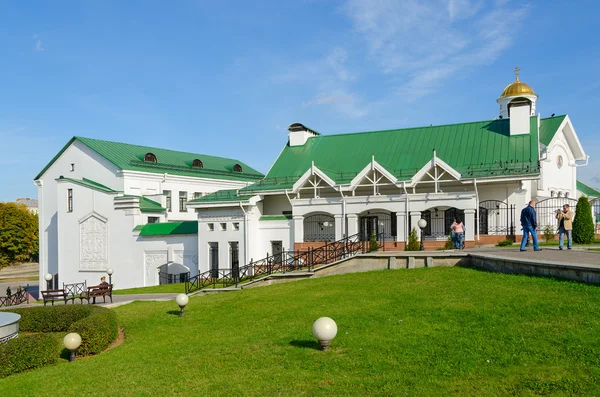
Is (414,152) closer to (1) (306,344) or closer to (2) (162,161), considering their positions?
(2) (162,161)

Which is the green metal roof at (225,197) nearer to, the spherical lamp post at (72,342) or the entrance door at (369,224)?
the entrance door at (369,224)

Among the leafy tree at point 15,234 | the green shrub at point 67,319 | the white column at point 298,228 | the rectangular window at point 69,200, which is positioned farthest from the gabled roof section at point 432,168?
the leafy tree at point 15,234

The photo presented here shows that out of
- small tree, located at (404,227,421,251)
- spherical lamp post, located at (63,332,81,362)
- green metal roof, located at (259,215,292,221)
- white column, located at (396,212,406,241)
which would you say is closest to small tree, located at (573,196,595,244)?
small tree, located at (404,227,421,251)

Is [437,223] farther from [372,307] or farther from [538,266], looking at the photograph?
[372,307]

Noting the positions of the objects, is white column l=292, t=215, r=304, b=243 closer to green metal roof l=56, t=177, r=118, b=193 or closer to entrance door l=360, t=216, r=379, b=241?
entrance door l=360, t=216, r=379, b=241

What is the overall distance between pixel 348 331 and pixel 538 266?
6022 mm

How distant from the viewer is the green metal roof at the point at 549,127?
103ft

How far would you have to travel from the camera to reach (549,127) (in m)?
32.4

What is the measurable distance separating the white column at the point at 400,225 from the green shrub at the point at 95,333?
1690 centimetres

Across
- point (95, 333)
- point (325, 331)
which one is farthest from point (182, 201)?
point (325, 331)

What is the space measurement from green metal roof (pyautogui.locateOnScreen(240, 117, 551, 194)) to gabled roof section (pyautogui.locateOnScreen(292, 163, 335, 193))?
3.76 feet

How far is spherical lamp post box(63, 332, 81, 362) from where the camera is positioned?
1239 centimetres

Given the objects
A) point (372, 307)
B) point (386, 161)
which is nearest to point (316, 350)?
point (372, 307)

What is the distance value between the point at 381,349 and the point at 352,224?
19.9m
